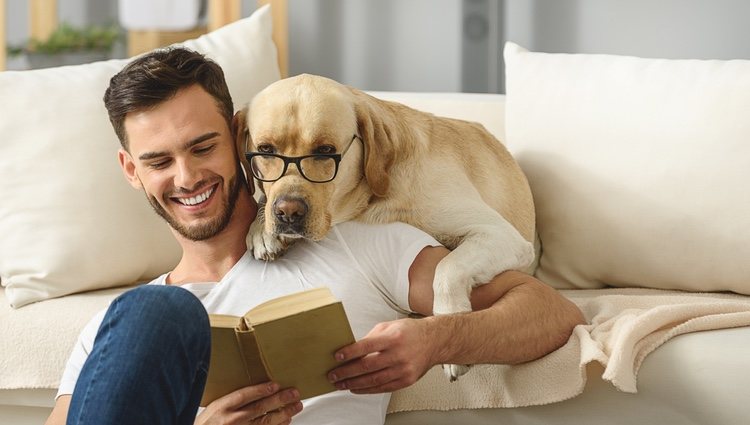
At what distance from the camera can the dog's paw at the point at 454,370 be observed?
158cm

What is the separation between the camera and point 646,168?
205 centimetres

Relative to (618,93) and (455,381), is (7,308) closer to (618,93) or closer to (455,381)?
(455,381)

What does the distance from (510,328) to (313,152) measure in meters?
0.44

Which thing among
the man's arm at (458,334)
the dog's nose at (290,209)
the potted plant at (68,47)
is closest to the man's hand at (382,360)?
the man's arm at (458,334)

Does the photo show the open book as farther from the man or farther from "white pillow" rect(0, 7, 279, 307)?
"white pillow" rect(0, 7, 279, 307)

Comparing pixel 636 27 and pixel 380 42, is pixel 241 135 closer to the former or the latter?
pixel 380 42

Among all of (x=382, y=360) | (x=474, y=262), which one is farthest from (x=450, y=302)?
(x=382, y=360)

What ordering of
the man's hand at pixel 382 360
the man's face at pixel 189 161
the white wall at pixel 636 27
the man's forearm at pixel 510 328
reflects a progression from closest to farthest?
the man's hand at pixel 382 360 < the man's forearm at pixel 510 328 < the man's face at pixel 189 161 < the white wall at pixel 636 27

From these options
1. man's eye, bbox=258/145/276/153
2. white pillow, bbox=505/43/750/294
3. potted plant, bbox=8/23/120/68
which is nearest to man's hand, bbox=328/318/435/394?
man's eye, bbox=258/145/276/153

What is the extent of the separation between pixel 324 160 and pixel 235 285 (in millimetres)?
264

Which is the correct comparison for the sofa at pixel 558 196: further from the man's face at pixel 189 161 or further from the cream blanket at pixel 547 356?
the man's face at pixel 189 161

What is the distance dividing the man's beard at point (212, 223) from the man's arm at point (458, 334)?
34 cm

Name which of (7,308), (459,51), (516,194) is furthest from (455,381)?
(459,51)

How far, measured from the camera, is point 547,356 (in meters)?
1.61
